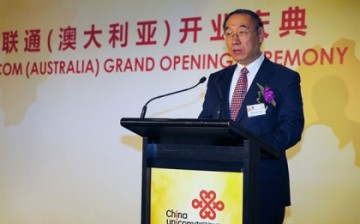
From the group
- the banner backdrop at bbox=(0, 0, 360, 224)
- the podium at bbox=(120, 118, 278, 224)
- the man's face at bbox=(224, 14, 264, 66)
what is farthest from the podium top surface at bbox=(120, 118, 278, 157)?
the banner backdrop at bbox=(0, 0, 360, 224)

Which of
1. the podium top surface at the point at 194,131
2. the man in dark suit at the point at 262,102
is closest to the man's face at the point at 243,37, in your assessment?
the man in dark suit at the point at 262,102

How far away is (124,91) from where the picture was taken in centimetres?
350

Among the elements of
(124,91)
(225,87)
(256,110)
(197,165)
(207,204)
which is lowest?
(207,204)

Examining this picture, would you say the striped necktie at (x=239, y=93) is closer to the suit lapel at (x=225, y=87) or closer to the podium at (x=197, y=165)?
the suit lapel at (x=225, y=87)

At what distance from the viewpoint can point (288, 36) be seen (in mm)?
2961

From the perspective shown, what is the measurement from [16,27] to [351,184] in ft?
9.38

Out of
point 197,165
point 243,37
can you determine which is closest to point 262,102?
point 243,37

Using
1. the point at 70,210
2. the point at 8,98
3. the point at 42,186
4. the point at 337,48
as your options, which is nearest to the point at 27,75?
the point at 8,98

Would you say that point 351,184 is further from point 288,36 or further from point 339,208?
point 288,36

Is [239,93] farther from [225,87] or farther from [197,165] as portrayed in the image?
[197,165]

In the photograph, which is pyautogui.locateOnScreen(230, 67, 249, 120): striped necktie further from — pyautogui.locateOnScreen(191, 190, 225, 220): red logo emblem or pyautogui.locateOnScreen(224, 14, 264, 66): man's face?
pyautogui.locateOnScreen(191, 190, 225, 220): red logo emblem

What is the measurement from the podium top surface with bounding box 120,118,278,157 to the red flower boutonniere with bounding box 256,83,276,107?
1.32 ft

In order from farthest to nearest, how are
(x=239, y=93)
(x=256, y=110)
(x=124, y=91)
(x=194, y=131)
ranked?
1. (x=124, y=91)
2. (x=239, y=93)
3. (x=256, y=110)
4. (x=194, y=131)

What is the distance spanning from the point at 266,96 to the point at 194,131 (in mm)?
514
